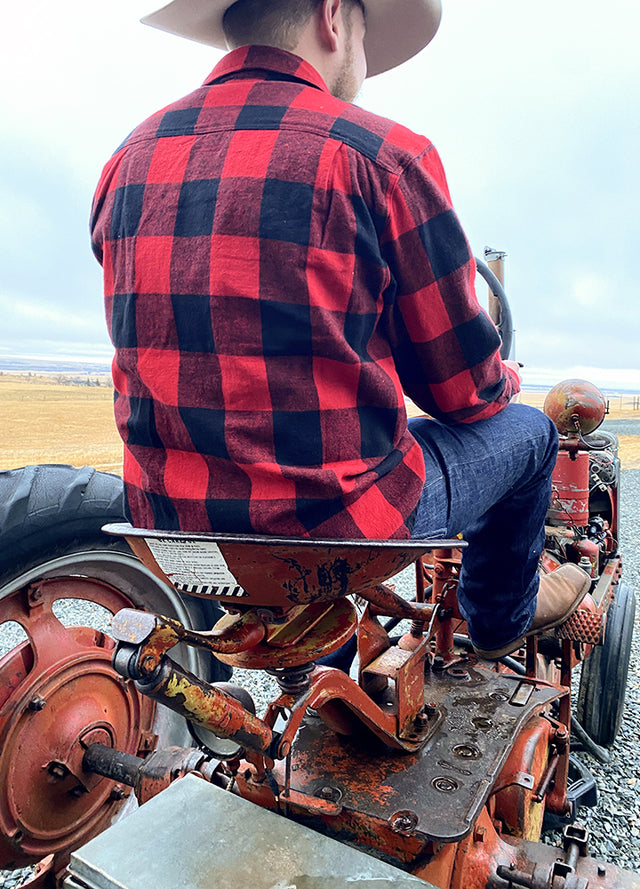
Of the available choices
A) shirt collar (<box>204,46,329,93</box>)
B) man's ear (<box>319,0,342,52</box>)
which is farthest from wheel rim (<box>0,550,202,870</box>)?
man's ear (<box>319,0,342,52</box>)

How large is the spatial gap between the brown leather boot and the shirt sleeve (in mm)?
814

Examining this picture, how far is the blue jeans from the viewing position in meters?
1.28

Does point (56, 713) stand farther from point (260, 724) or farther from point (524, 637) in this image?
point (524, 637)

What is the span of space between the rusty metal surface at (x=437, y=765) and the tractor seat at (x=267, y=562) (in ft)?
1.65

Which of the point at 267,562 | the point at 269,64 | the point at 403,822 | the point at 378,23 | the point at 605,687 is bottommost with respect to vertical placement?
the point at 605,687

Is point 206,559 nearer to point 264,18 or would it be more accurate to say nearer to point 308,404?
point 308,404

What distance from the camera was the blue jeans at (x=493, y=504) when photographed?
50.3 inches

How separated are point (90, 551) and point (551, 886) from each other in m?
1.21

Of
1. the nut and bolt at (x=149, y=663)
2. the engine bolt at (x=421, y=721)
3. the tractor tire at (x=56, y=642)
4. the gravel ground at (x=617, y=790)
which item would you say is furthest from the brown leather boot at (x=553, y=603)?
the nut and bolt at (x=149, y=663)

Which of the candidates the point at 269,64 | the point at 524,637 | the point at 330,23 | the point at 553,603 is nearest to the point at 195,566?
the point at 269,64

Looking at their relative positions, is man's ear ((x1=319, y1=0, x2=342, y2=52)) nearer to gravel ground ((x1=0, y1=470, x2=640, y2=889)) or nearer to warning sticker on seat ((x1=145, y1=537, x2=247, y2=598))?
warning sticker on seat ((x1=145, y1=537, x2=247, y2=598))

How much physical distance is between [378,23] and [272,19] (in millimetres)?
348

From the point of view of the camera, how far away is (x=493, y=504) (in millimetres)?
1489

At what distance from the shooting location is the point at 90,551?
1603 millimetres
